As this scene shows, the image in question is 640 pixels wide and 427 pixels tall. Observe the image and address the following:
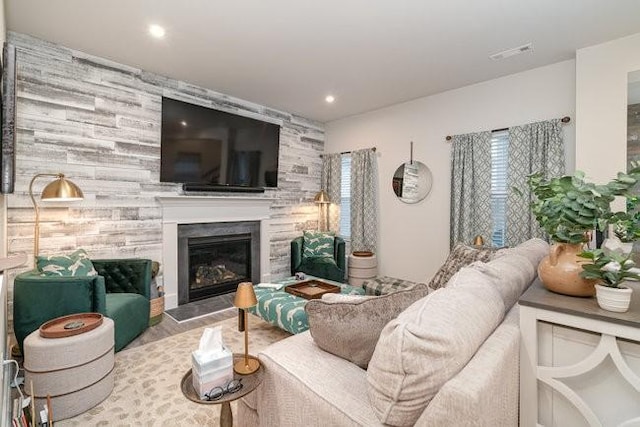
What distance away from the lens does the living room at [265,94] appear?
2.43 m

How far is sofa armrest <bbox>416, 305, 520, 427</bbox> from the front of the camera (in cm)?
76

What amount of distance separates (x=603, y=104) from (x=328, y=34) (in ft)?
8.12

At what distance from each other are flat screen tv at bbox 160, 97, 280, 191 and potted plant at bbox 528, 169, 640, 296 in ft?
11.1

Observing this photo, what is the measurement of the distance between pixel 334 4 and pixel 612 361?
8.04ft

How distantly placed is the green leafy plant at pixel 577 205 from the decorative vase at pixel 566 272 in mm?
39

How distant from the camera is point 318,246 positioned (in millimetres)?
4512

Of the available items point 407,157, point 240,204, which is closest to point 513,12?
point 407,157

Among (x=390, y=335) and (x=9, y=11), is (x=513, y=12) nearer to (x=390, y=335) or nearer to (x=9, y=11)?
(x=390, y=335)

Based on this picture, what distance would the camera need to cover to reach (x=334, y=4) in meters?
2.18

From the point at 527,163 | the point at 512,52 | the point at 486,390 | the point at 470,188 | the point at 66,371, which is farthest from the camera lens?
the point at 470,188

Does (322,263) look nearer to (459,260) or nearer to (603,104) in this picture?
(459,260)

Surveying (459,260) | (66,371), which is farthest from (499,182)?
(66,371)

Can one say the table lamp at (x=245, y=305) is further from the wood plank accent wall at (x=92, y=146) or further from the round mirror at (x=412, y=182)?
the round mirror at (x=412, y=182)

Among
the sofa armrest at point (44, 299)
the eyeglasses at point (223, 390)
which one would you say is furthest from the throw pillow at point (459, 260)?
the sofa armrest at point (44, 299)
